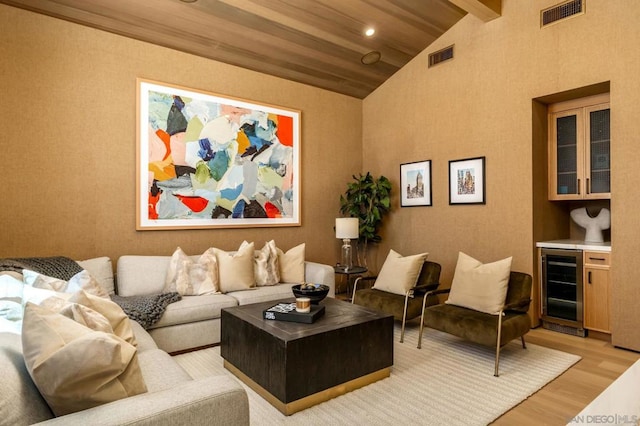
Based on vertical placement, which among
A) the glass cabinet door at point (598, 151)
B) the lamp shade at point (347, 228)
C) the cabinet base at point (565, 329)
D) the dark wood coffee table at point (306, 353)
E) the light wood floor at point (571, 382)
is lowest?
the light wood floor at point (571, 382)

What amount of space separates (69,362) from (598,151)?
4.82 meters

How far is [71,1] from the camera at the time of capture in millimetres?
3453

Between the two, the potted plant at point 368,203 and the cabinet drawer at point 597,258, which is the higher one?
the potted plant at point 368,203

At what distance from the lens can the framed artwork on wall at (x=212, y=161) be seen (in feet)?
13.6

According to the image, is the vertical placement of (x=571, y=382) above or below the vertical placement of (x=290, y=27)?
below

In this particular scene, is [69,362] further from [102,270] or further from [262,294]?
[262,294]

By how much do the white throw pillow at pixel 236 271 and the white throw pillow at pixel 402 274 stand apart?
4.89 ft

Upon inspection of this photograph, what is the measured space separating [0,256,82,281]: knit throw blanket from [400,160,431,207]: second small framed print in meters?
4.06

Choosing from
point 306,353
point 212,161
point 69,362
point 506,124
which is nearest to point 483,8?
point 506,124

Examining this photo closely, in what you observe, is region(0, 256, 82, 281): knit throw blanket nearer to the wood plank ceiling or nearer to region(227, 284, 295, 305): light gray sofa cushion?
region(227, 284, 295, 305): light gray sofa cushion

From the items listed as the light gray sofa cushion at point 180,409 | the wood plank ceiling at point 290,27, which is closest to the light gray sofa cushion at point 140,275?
the wood plank ceiling at point 290,27

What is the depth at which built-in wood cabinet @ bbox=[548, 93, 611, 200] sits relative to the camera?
397 cm

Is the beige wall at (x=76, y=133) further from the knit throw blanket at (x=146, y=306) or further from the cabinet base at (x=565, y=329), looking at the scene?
the cabinet base at (x=565, y=329)

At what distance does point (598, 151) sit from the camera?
4.00 m
